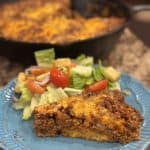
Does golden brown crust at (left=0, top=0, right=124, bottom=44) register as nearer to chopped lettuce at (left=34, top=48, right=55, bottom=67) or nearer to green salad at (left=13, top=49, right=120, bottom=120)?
chopped lettuce at (left=34, top=48, right=55, bottom=67)

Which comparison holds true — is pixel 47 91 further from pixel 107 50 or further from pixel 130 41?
pixel 130 41

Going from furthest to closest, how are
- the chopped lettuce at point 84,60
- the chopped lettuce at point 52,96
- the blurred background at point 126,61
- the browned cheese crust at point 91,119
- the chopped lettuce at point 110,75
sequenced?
the blurred background at point 126,61 → the chopped lettuce at point 84,60 → the chopped lettuce at point 110,75 → the chopped lettuce at point 52,96 → the browned cheese crust at point 91,119

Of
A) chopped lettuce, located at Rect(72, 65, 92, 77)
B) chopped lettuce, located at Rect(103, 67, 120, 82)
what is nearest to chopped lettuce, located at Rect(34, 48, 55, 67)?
chopped lettuce, located at Rect(72, 65, 92, 77)

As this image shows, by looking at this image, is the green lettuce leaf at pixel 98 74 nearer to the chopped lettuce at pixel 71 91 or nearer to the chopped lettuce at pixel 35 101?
the chopped lettuce at pixel 71 91

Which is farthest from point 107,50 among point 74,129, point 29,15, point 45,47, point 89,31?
point 74,129

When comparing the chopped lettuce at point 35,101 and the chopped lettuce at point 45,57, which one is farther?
the chopped lettuce at point 45,57

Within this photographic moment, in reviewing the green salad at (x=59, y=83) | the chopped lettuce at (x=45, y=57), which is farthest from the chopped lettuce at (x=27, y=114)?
the chopped lettuce at (x=45, y=57)
